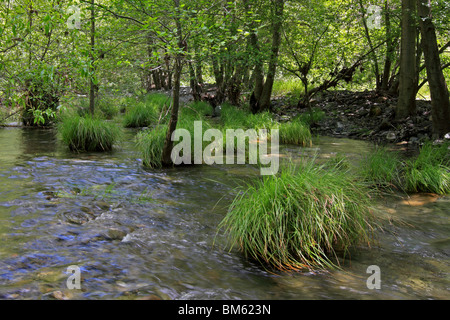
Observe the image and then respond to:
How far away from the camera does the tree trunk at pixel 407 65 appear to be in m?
10.6

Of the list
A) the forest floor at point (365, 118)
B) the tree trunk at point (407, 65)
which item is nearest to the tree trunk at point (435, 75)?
the forest floor at point (365, 118)

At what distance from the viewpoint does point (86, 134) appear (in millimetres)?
8383

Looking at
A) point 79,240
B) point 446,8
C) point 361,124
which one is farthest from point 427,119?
point 79,240

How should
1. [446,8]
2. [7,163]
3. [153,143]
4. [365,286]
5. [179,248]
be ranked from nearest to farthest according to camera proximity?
1. [365,286]
2. [179,248]
3. [7,163]
4. [153,143]
5. [446,8]

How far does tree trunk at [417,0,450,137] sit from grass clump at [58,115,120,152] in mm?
8200

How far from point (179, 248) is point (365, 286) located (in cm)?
184

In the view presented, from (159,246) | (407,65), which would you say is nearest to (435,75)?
(407,65)

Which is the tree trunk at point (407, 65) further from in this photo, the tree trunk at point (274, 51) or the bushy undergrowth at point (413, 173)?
the bushy undergrowth at point (413, 173)

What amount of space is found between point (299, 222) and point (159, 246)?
1.49 meters

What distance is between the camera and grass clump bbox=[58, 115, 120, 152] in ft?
27.5

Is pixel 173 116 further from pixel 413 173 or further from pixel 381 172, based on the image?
pixel 413 173

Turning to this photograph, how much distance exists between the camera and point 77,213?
4.40m

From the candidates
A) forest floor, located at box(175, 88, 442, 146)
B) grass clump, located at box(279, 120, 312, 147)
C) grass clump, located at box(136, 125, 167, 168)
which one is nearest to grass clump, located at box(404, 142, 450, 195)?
forest floor, located at box(175, 88, 442, 146)
